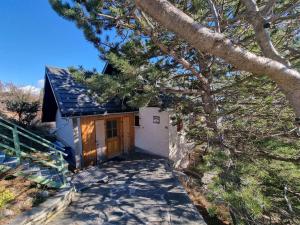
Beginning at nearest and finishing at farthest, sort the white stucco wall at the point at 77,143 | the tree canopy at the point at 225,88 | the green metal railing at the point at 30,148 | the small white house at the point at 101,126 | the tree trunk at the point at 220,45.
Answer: the tree trunk at the point at 220,45
the tree canopy at the point at 225,88
the green metal railing at the point at 30,148
the white stucco wall at the point at 77,143
the small white house at the point at 101,126

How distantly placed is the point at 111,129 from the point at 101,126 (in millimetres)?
837

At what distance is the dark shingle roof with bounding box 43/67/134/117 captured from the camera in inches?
376

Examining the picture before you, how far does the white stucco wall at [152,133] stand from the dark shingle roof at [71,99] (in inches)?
45.2

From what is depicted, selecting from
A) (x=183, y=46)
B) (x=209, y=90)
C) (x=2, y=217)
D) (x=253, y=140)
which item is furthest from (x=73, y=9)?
(x=253, y=140)

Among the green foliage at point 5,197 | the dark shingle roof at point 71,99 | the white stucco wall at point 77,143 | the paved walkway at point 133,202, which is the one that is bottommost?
the paved walkway at point 133,202

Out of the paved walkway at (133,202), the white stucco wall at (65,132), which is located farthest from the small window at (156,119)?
the white stucco wall at (65,132)

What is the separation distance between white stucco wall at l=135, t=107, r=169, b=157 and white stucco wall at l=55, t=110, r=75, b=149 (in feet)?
13.0

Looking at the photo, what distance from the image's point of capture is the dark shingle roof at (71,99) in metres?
9.55

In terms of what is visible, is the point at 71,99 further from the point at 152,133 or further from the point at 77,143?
the point at 152,133

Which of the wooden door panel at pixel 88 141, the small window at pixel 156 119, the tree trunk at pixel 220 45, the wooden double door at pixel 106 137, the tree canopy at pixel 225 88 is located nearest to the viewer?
Answer: the tree trunk at pixel 220 45

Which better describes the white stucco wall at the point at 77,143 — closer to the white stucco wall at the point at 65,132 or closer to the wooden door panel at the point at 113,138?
the white stucco wall at the point at 65,132

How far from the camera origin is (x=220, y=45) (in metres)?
1.74

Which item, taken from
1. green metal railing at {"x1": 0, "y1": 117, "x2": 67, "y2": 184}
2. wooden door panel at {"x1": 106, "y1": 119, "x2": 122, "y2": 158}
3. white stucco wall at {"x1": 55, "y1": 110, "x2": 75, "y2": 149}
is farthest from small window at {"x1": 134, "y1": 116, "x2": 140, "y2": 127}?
green metal railing at {"x1": 0, "y1": 117, "x2": 67, "y2": 184}

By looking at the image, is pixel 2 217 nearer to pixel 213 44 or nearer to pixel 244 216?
pixel 244 216
